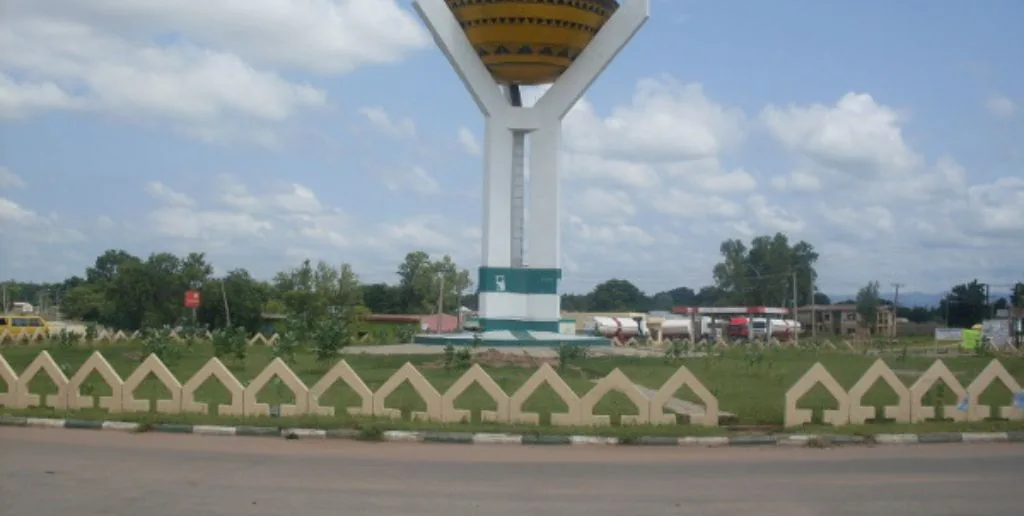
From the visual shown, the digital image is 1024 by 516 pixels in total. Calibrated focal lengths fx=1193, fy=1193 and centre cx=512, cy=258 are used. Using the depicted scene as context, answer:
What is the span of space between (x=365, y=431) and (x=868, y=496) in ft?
22.1

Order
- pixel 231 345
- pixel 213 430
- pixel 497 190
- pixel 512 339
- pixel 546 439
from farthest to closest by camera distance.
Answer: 1. pixel 497 190
2. pixel 512 339
3. pixel 231 345
4. pixel 213 430
5. pixel 546 439

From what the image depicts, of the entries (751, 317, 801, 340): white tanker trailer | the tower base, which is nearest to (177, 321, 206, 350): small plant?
the tower base

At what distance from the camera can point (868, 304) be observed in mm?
93250

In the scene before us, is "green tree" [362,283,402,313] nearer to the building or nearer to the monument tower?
the building

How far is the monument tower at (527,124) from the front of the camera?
4166 centimetres

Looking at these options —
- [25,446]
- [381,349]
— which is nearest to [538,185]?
[381,349]

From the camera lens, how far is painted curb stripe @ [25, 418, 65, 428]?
16.4 meters

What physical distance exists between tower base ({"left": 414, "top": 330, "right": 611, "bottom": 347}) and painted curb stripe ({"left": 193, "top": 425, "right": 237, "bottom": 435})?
22.4 metres

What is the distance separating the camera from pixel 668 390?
16125mm

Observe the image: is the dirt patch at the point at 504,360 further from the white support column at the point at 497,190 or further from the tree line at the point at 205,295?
the tree line at the point at 205,295

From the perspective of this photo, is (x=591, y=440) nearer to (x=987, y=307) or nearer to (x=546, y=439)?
(x=546, y=439)

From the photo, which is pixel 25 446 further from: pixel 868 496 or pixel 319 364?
pixel 319 364

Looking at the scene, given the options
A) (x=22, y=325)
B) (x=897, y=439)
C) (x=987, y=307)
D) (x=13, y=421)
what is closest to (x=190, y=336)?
(x=22, y=325)

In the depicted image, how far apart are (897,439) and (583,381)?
9.05 metres
